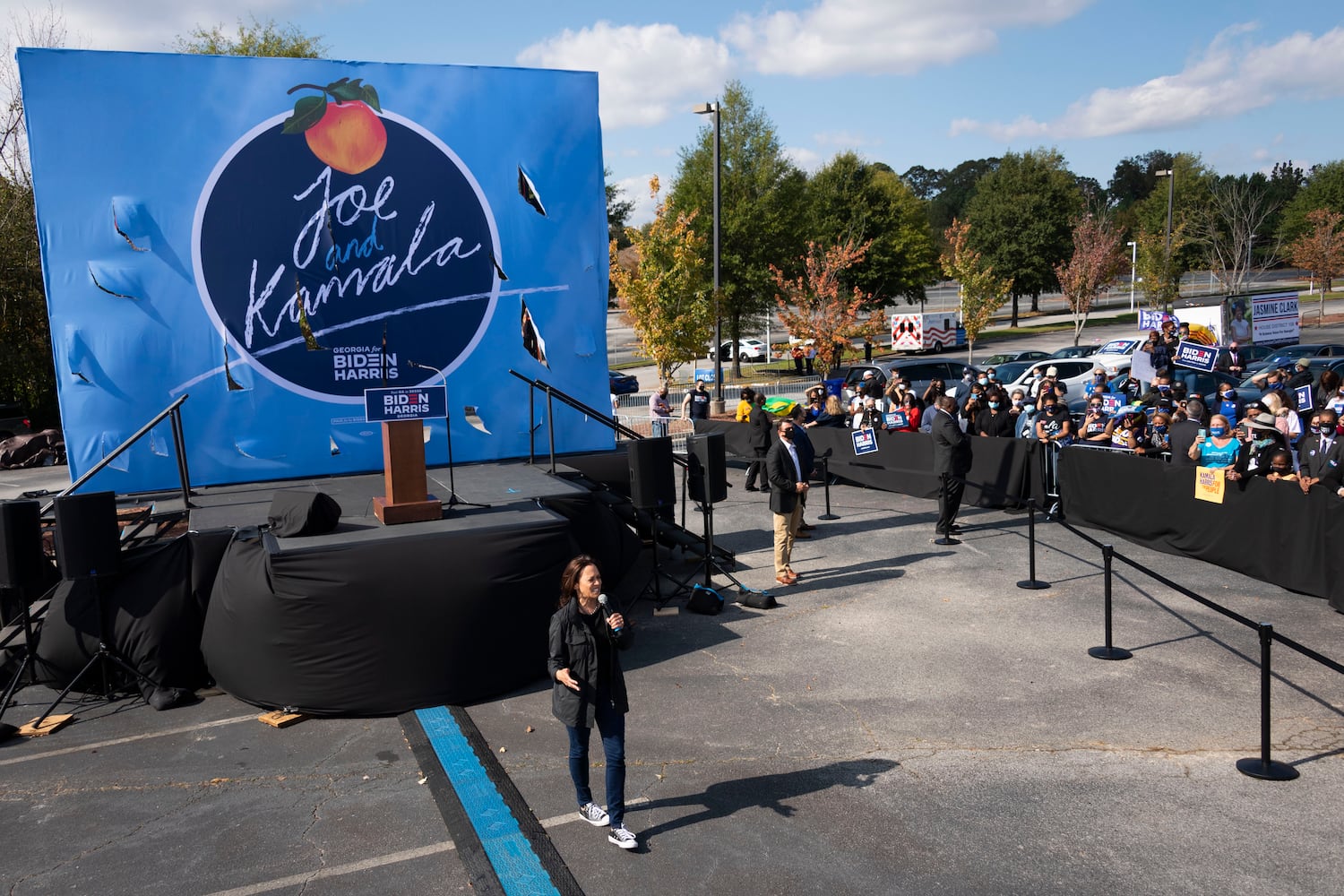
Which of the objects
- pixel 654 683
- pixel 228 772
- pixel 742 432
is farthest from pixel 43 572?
pixel 742 432

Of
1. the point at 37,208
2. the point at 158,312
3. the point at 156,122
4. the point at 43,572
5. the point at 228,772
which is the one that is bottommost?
the point at 228,772

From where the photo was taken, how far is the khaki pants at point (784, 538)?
12000mm

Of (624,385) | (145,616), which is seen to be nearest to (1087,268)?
(624,385)

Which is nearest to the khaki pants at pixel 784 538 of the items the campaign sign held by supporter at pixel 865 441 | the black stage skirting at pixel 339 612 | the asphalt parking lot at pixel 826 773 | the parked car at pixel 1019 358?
the asphalt parking lot at pixel 826 773

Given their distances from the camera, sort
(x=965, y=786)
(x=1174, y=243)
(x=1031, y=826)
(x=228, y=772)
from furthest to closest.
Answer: (x=1174, y=243), (x=228, y=772), (x=965, y=786), (x=1031, y=826)

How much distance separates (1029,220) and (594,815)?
5607 cm

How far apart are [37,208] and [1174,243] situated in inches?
1964

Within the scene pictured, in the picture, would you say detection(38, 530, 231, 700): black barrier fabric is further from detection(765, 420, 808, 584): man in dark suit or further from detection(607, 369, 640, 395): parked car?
detection(607, 369, 640, 395): parked car

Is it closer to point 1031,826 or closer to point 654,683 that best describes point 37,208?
point 654,683

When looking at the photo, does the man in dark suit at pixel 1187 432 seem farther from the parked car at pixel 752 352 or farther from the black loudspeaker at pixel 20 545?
the parked car at pixel 752 352

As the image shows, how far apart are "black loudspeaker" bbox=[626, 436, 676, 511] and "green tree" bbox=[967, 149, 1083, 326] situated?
→ 1929 inches

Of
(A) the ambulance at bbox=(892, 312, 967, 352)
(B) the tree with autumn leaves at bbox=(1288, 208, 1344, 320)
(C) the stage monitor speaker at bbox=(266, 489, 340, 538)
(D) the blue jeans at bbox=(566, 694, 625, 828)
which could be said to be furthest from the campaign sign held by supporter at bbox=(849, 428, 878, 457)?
(B) the tree with autumn leaves at bbox=(1288, 208, 1344, 320)

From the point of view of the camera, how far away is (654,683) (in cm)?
905

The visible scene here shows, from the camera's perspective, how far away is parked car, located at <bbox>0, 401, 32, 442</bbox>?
29.9 m
